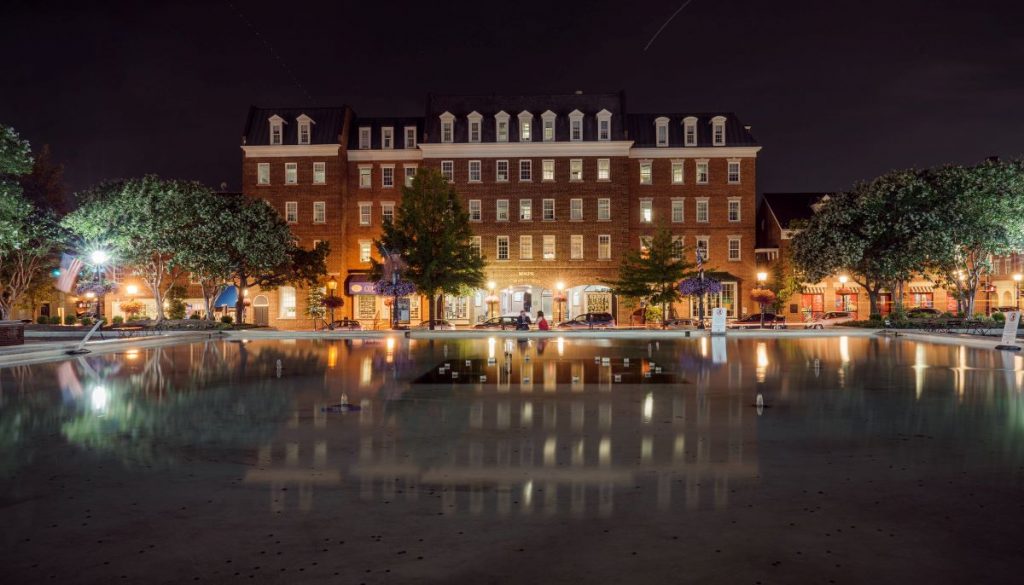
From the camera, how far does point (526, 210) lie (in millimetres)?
62312

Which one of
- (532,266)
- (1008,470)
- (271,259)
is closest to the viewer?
(1008,470)

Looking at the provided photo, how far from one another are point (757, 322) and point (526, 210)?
67.0ft

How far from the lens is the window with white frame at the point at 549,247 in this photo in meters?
62.2

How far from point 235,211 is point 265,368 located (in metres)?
32.5

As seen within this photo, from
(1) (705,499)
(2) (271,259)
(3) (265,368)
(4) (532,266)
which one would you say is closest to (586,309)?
(4) (532,266)

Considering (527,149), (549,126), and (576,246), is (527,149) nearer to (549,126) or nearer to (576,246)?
(549,126)

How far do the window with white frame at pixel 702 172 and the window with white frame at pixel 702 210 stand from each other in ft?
4.95

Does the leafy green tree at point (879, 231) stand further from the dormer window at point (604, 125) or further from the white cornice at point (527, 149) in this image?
the dormer window at point (604, 125)

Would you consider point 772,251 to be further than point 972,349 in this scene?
Yes

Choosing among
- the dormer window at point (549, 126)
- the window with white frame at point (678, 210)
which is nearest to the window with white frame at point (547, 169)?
the dormer window at point (549, 126)

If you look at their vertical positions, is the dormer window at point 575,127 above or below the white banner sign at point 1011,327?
above

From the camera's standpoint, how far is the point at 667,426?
12.6 m

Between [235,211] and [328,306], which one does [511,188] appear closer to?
[328,306]

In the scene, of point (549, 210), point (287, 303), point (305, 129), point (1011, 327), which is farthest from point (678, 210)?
point (287, 303)
